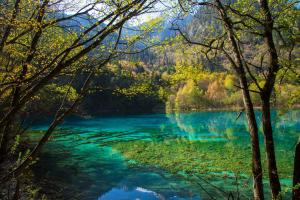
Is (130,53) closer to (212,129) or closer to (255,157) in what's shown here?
(255,157)

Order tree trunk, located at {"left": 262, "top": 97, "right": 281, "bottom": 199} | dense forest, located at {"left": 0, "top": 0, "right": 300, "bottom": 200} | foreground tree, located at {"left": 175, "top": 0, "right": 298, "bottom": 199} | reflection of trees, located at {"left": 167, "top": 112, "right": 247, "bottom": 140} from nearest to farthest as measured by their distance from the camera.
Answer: dense forest, located at {"left": 0, "top": 0, "right": 300, "bottom": 200} → foreground tree, located at {"left": 175, "top": 0, "right": 298, "bottom": 199} → tree trunk, located at {"left": 262, "top": 97, "right": 281, "bottom": 199} → reflection of trees, located at {"left": 167, "top": 112, "right": 247, "bottom": 140}

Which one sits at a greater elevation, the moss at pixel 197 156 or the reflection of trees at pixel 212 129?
the reflection of trees at pixel 212 129

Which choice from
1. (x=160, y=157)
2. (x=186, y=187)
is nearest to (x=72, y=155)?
(x=160, y=157)

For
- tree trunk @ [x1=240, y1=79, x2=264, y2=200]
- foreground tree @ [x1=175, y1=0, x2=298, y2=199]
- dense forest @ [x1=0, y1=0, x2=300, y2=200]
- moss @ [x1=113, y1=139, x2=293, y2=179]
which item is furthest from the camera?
moss @ [x1=113, y1=139, x2=293, y2=179]

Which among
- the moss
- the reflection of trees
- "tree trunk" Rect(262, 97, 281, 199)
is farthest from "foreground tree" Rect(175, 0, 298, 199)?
the reflection of trees

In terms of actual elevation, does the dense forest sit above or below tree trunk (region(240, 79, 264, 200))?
above

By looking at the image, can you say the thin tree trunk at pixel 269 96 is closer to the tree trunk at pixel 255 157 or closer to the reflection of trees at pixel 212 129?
the tree trunk at pixel 255 157

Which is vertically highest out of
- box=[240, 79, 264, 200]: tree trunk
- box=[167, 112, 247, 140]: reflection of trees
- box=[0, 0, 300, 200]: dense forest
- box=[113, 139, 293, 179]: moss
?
box=[0, 0, 300, 200]: dense forest

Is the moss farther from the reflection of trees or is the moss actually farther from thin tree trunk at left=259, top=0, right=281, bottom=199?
thin tree trunk at left=259, top=0, right=281, bottom=199

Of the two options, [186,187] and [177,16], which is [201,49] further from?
[186,187]

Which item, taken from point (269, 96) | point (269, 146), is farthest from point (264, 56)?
point (269, 146)

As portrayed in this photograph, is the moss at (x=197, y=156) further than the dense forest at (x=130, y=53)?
Yes

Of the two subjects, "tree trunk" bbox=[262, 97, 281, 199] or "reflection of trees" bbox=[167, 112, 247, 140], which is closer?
"tree trunk" bbox=[262, 97, 281, 199]

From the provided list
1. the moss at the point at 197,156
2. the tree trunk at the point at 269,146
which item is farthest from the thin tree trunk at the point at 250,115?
the moss at the point at 197,156
